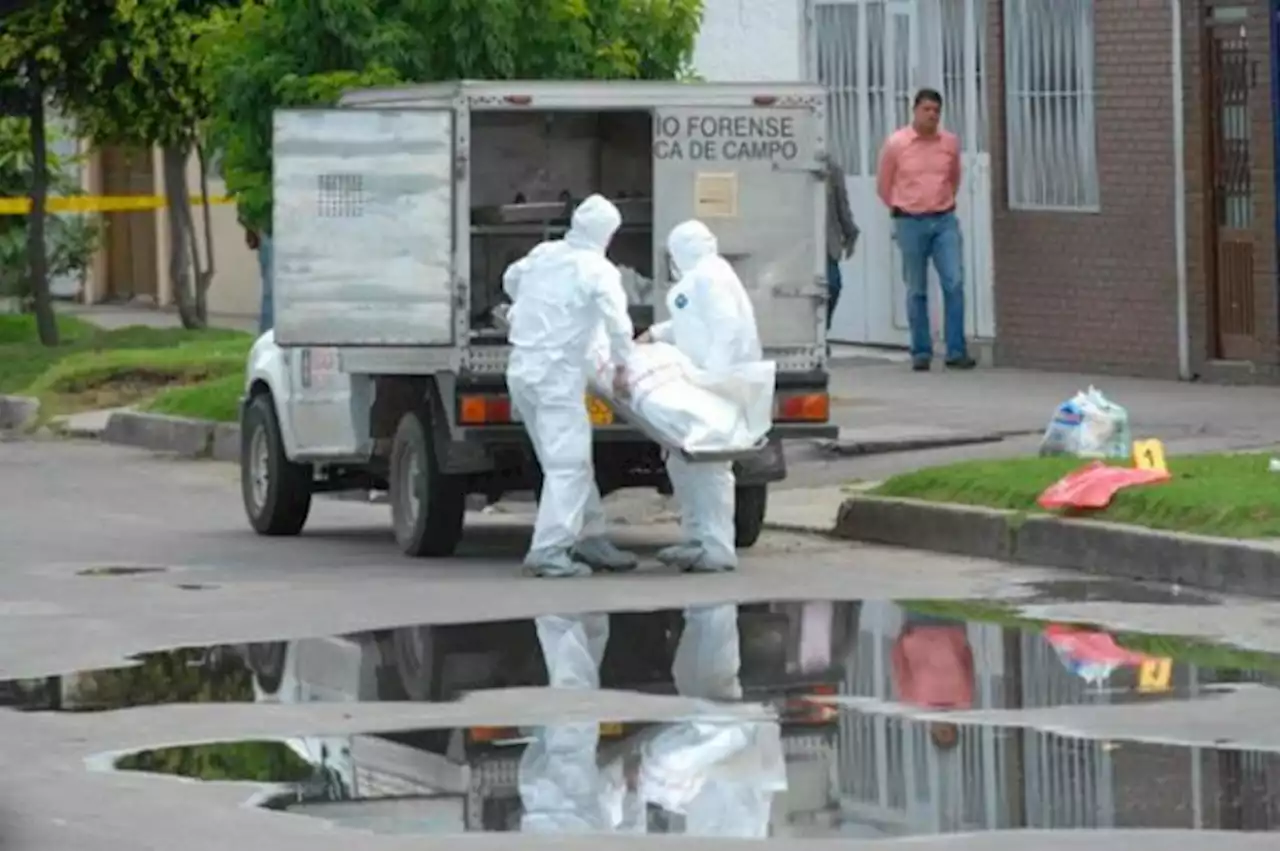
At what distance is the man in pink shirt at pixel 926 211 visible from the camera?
2520cm

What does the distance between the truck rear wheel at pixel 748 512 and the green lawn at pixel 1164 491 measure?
0.74 meters

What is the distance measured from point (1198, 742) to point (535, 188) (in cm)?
897

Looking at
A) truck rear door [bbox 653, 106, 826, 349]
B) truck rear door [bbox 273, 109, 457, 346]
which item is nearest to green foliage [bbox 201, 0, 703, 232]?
truck rear door [bbox 273, 109, 457, 346]

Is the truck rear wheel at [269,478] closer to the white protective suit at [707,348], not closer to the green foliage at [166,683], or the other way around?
the white protective suit at [707,348]

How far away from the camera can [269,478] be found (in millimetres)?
18328

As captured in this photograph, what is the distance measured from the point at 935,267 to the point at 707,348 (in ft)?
32.5

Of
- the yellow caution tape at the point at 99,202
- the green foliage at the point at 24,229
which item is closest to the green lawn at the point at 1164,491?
the green foliage at the point at 24,229

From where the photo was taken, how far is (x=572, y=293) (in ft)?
51.7

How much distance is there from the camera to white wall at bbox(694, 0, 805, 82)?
2858 cm

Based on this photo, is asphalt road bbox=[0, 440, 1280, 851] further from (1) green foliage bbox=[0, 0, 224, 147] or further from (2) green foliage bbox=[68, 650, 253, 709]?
(1) green foliage bbox=[0, 0, 224, 147]

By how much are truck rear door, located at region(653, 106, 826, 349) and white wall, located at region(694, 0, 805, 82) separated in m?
11.3

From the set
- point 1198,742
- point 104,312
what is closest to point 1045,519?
point 1198,742

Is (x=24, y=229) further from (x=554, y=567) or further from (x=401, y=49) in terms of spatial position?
(x=554, y=567)

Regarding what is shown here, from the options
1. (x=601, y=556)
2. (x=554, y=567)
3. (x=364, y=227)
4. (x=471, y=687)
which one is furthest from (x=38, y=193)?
(x=471, y=687)
